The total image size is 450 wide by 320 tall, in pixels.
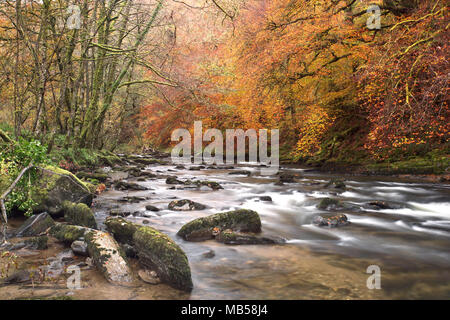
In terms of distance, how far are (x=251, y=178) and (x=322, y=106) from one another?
5436 millimetres

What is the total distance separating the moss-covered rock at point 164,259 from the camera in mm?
3596

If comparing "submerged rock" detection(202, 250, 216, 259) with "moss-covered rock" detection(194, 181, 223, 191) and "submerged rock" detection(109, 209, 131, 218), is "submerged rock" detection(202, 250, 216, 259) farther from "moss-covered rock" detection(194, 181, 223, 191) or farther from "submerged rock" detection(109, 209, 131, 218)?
"moss-covered rock" detection(194, 181, 223, 191)

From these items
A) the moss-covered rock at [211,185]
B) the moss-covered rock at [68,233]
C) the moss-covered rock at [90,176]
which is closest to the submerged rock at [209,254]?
the moss-covered rock at [68,233]

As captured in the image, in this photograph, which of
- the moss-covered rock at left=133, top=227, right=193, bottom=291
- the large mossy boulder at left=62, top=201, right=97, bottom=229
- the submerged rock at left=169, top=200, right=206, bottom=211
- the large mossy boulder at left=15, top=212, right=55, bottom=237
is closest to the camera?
the moss-covered rock at left=133, top=227, right=193, bottom=291

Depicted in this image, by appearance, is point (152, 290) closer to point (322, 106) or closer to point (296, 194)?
point (296, 194)

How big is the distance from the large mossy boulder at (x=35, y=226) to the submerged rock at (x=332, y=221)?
16.4ft

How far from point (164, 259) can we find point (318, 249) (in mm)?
2659

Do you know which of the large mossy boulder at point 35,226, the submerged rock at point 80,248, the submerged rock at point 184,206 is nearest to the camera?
the submerged rock at point 80,248

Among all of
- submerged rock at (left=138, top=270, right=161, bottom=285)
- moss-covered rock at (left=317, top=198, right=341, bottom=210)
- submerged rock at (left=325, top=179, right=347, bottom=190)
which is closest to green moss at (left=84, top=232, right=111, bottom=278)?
submerged rock at (left=138, top=270, right=161, bottom=285)

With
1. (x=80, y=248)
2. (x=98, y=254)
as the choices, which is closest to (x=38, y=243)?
(x=80, y=248)

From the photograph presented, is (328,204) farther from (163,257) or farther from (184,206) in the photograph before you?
(163,257)

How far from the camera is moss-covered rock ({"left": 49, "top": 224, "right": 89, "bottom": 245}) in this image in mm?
4595

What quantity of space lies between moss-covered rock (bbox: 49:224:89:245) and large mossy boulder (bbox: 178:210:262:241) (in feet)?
5.37

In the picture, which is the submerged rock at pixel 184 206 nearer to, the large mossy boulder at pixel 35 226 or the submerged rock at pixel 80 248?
the large mossy boulder at pixel 35 226
